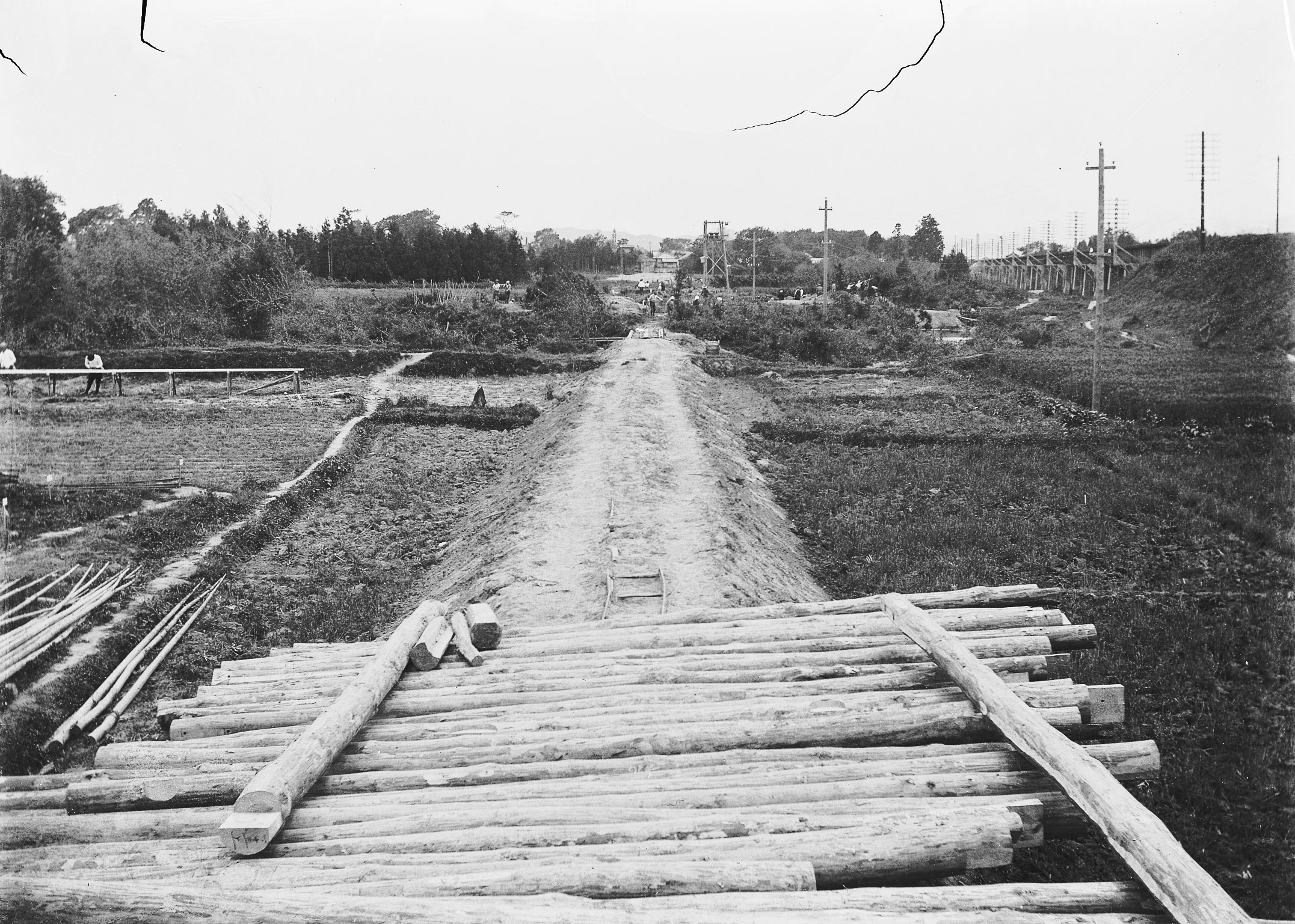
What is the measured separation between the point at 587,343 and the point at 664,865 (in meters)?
30.5

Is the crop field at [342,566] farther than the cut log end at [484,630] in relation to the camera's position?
Yes

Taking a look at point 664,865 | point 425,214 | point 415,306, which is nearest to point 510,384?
point 415,306

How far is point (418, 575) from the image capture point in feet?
32.5

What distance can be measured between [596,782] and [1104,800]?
1650mm

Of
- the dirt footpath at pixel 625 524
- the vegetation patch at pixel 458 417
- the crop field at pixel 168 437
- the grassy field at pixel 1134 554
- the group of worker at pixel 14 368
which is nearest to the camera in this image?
the grassy field at pixel 1134 554

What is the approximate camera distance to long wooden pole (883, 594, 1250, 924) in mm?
2506

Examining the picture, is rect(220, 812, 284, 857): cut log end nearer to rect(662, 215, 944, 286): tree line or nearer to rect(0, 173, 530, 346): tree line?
rect(0, 173, 530, 346): tree line

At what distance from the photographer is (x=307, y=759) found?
3279 millimetres

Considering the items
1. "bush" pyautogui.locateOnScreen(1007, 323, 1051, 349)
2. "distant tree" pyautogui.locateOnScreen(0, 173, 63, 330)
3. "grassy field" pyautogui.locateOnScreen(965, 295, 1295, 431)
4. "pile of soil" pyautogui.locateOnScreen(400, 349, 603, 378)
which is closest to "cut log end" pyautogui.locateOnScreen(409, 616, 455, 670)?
"grassy field" pyautogui.locateOnScreen(965, 295, 1295, 431)

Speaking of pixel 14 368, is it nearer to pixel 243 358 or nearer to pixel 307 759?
pixel 243 358

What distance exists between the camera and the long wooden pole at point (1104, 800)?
2506mm

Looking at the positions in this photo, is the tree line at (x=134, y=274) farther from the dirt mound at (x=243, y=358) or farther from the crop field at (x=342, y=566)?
the crop field at (x=342, y=566)

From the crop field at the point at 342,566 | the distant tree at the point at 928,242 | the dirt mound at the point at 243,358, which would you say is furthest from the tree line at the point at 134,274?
the distant tree at the point at 928,242

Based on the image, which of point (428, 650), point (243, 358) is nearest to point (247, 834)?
point (428, 650)
